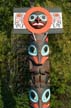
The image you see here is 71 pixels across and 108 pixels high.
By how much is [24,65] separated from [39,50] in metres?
3.52

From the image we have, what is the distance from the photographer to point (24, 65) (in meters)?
12.0

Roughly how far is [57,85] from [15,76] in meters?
1.28

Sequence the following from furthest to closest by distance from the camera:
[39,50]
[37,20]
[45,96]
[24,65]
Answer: [24,65], [37,20], [45,96], [39,50]

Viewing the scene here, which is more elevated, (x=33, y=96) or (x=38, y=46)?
(x=38, y=46)

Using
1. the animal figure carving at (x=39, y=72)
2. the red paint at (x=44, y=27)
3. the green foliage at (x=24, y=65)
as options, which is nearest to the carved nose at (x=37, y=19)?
the red paint at (x=44, y=27)

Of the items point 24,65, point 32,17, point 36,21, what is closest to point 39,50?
point 36,21

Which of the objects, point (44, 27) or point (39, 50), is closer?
point (39, 50)

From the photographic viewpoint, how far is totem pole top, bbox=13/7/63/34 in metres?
8.68

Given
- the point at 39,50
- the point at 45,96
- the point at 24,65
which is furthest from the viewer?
the point at 24,65

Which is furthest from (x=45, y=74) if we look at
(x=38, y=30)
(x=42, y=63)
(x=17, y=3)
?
(x=17, y=3)

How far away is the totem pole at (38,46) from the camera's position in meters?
8.57

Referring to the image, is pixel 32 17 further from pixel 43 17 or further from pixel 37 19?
pixel 43 17

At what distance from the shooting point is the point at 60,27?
348 inches

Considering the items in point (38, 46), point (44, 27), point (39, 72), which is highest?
point (44, 27)
